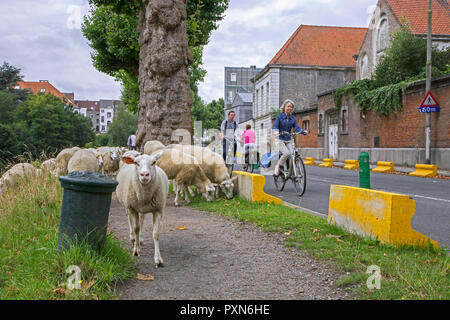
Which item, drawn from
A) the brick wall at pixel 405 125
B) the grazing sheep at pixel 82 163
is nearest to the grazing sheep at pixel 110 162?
the grazing sheep at pixel 82 163

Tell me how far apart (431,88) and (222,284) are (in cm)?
1981

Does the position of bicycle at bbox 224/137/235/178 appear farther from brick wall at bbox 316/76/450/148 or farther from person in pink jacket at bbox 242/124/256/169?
brick wall at bbox 316/76/450/148

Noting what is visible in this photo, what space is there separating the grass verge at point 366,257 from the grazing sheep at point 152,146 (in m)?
4.39

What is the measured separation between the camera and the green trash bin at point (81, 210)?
14.3 ft

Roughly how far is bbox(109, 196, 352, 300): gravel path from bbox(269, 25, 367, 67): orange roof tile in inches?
1663

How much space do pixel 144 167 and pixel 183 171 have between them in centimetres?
466

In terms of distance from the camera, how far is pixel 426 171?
1770 centimetres

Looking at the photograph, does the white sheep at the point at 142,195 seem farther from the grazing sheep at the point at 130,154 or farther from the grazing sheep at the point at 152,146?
the grazing sheep at the point at 152,146

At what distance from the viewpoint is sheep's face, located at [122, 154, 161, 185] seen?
4.82 m

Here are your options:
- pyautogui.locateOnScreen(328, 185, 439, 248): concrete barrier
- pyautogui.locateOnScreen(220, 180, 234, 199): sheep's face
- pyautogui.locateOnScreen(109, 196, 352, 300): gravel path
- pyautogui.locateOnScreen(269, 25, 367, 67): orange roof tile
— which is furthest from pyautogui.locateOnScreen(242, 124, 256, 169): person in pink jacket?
pyautogui.locateOnScreen(269, 25, 367, 67): orange roof tile

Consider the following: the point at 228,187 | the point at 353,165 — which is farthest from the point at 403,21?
the point at 228,187

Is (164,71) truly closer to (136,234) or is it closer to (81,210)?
(136,234)

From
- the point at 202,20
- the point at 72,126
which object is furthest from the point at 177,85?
the point at 72,126
